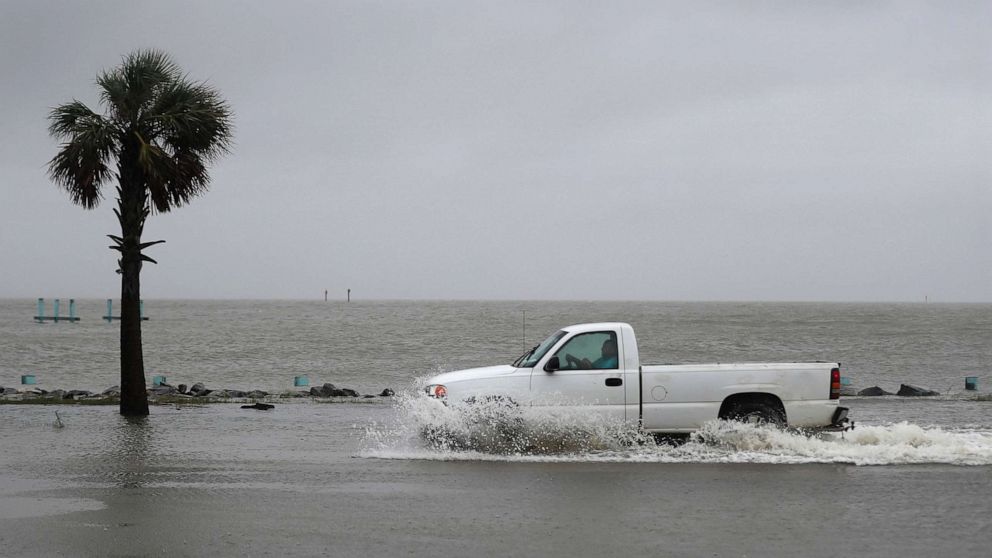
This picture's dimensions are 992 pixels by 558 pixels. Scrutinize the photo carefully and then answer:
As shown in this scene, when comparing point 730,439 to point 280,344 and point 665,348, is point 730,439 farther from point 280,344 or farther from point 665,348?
point 280,344

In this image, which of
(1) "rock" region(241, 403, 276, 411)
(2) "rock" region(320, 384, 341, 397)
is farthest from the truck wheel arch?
(2) "rock" region(320, 384, 341, 397)

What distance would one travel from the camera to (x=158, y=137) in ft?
59.1

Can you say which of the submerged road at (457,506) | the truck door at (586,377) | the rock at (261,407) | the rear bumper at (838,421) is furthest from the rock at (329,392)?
the rear bumper at (838,421)

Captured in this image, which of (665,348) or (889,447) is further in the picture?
(665,348)

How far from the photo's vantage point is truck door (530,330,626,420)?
42.3ft

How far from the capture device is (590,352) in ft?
43.6

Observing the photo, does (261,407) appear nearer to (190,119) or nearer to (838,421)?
(190,119)

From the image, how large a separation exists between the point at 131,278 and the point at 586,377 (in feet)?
31.4

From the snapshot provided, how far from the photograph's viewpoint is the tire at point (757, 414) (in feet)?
42.1

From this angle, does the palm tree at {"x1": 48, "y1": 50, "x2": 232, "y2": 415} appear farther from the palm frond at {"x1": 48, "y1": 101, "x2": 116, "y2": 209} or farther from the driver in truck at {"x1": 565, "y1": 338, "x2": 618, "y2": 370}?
the driver in truck at {"x1": 565, "y1": 338, "x2": 618, "y2": 370}

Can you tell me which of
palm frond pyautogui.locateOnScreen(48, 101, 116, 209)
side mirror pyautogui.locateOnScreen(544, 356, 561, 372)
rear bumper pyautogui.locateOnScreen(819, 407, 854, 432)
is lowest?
rear bumper pyautogui.locateOnScreen(819, 407, 854, 432)

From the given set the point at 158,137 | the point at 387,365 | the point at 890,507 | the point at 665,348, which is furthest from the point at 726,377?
the point at 665,348

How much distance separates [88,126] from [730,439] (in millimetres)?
12258

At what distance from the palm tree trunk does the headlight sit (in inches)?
289
